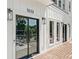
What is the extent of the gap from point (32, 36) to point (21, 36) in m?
1.19

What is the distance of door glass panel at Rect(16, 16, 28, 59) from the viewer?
7.33 meters

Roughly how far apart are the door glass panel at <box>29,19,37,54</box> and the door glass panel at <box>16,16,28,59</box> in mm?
554

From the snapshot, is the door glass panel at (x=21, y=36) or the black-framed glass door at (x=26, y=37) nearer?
the door glass panel at (x=21, y=36)

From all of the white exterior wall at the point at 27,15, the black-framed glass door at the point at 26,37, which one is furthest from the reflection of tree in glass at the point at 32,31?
the white exterior wall at the point at 27,15

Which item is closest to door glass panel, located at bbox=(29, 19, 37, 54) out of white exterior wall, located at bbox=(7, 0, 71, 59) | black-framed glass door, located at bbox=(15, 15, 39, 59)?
black-framed glass door, located at bbox=(15, 15, 39, 59)

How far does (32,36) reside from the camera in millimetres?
8914

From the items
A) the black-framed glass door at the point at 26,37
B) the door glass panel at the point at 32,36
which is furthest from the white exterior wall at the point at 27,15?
the door glass panel at the point at 32,36

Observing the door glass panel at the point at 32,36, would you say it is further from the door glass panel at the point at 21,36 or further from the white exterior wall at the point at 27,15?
the door glass panel at the point at 21,36

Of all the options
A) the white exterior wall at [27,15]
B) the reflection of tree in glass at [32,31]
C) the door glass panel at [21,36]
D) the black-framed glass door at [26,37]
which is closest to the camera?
the white exterior wall at [27,15]

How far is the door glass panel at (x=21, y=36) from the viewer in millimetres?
7332

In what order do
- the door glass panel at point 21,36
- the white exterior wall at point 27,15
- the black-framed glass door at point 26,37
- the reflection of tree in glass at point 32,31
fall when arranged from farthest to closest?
the reflection of tree in glass at point 32,31 → the black-framed glass door at point 26,37 → the door glass panel at point 21,36 → the white exterior wall at point 27,15

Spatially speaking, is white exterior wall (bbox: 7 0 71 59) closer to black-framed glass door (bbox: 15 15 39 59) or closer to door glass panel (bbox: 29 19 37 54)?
black-framed glass door (bbox: 15 15 39 59)
